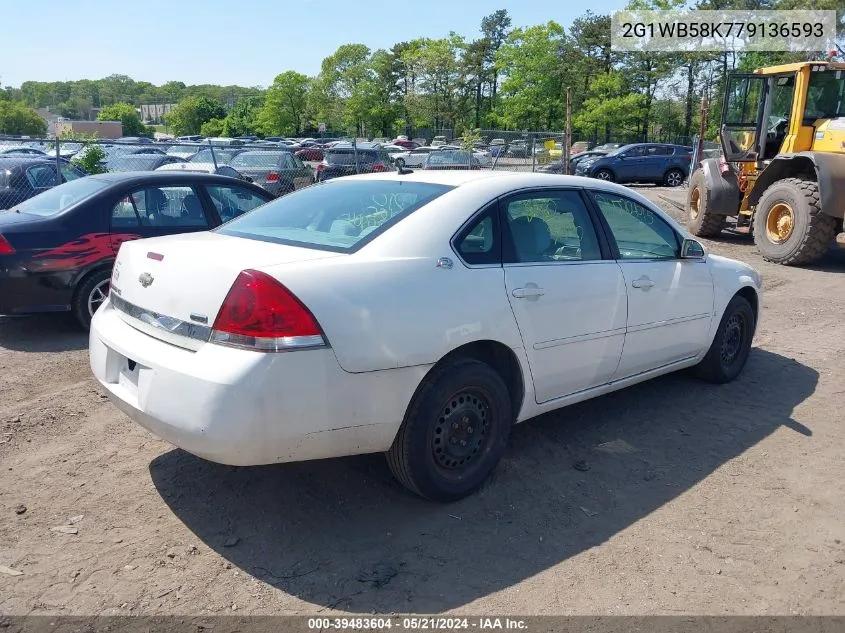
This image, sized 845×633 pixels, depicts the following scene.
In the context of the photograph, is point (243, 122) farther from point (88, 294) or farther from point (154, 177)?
point (88, 294)

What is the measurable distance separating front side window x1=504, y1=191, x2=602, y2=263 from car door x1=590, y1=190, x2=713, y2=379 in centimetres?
19

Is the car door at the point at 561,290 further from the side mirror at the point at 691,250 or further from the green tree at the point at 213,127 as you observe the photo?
the green tree at the point at 213,127

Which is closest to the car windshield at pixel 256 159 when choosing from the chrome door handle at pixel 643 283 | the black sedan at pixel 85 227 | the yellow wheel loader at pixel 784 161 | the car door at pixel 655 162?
the yellow wheel loader at pixel 784 161

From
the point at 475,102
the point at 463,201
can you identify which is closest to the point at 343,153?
the point at 463,201

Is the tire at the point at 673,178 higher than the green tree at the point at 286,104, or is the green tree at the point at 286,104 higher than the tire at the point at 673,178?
the green tree at the point at 286,104

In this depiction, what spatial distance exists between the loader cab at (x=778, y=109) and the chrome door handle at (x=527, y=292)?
9.10 meters

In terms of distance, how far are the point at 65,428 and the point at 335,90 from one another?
3056 inches

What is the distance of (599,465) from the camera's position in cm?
412

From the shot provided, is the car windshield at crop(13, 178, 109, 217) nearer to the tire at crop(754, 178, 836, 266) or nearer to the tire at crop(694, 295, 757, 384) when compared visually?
the tire at crop(694, 295, 757, 384)

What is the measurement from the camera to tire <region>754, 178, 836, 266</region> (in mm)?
10477

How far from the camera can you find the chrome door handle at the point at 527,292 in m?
3.70

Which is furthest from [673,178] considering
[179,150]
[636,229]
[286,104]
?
[286,104]

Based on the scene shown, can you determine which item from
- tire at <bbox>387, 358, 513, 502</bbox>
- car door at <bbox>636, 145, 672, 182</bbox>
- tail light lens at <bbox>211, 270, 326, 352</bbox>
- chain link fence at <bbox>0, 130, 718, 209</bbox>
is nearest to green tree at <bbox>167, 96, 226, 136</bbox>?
chain link fence at <bbox>0, 130, 718, 209</bbox>

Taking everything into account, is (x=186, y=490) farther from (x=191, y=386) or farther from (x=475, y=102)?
(x=475, y=102)
